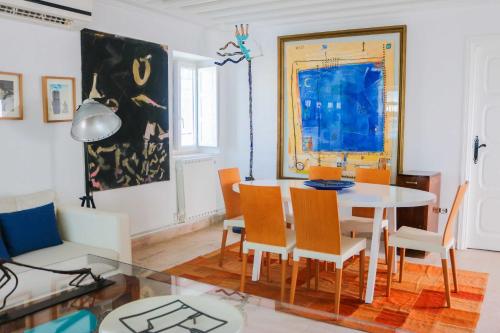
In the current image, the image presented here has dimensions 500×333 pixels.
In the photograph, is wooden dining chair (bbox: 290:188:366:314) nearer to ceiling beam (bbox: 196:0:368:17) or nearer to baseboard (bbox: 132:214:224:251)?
baseboard (bbox: 132:214:224:251)

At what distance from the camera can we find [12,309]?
1964mm

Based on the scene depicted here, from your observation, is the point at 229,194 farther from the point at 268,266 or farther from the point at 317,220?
the point at 317,220

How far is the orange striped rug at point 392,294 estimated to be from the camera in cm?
304

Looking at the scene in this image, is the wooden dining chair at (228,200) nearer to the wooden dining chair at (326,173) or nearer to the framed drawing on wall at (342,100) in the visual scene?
the wooden dining chair at (326,173)

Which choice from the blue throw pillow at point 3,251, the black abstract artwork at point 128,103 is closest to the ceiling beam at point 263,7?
the black abstract artwork at point 128,103

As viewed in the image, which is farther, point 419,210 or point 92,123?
point 419,210

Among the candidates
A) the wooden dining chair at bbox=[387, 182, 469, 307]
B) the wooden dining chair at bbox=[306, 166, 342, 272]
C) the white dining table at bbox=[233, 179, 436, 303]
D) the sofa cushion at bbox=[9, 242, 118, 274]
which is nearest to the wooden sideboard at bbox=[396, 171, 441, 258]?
the wooden dining chair at bbox=[306, 166, 342, 272]

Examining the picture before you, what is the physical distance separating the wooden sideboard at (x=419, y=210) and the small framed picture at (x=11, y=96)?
3.45 meters

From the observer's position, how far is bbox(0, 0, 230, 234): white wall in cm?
360

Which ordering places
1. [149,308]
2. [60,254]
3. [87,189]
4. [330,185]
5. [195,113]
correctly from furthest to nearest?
[195,113], [87,189], [330,185], [60,254], [149,308]

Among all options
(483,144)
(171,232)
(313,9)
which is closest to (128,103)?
(171,232)

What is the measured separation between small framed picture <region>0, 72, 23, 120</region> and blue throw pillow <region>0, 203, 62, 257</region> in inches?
30.7

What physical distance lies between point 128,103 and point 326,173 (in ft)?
6.78

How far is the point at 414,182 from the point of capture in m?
4.50
